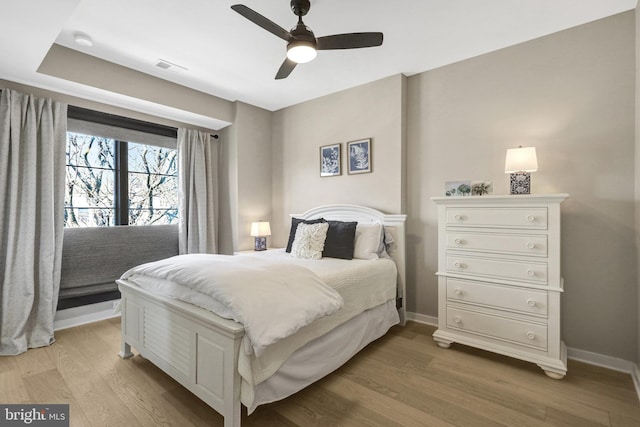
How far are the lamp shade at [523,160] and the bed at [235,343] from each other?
1.34 m

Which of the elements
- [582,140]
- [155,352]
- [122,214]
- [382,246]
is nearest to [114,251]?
[122,214]

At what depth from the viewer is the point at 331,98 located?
375 centimetres

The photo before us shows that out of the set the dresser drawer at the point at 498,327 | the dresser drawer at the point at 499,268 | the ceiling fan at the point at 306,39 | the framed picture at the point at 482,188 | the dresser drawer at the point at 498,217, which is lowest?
the dresser drawer at the point at 498,327

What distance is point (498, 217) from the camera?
230cm

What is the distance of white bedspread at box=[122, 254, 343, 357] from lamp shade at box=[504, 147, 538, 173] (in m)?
1.71

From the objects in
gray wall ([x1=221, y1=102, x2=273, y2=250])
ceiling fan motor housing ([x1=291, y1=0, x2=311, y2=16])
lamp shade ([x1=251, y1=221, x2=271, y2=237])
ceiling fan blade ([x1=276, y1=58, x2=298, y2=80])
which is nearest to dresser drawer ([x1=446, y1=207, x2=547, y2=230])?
ceiling fan blade ([x1=276, y1=58, x2=298, y2=80])

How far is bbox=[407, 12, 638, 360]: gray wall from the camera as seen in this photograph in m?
2.20

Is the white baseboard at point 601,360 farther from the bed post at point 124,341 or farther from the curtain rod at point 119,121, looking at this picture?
the curtain rod at point 119,121

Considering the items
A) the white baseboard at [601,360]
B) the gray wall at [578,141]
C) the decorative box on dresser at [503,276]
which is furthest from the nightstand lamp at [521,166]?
the white baseboard at [601,360]

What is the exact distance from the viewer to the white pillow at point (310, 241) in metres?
2.94

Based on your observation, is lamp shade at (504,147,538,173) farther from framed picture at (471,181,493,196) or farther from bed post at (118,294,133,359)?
bed post at (118,294,133,359)

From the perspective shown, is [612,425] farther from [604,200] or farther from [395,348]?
[604,200]

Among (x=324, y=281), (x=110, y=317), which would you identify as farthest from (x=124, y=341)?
(x=324, y=281)

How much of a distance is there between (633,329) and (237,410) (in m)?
2.78
